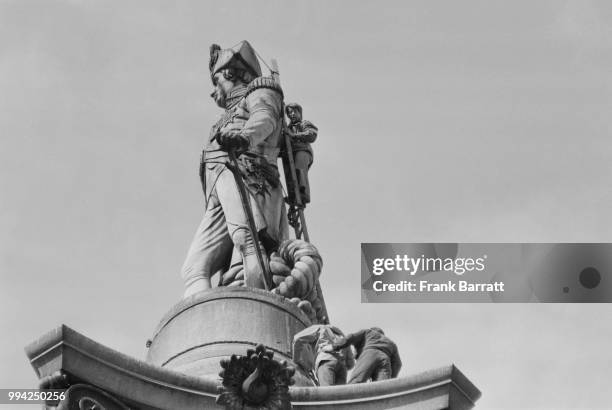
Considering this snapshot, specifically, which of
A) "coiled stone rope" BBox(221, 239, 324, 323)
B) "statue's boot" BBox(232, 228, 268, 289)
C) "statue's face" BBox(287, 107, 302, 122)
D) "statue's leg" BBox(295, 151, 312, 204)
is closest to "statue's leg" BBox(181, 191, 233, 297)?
"coiled stone rope" BBox(221, 239, 324, 323)

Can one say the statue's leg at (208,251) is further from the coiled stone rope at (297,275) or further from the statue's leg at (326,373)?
the statue's leg at (326,373)

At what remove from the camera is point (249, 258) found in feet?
→ 75.0

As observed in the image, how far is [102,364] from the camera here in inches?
675

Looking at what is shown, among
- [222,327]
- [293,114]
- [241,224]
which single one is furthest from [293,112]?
[222,327]

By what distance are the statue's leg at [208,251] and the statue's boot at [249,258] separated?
0.60 metres

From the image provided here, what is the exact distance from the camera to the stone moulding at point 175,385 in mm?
16875

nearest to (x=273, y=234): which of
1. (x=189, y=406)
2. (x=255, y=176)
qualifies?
(x=255, y=176)

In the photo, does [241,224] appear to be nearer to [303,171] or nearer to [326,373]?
[303,171]

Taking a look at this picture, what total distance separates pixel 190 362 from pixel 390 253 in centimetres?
442

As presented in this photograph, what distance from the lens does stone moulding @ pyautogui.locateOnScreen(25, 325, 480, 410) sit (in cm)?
1688

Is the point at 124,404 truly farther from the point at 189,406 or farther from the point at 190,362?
the point at 190,362

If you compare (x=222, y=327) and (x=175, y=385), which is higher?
(x=222, y=327)

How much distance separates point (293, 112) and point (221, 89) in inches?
49.4

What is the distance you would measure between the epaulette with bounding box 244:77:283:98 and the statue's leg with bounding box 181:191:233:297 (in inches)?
85.9
